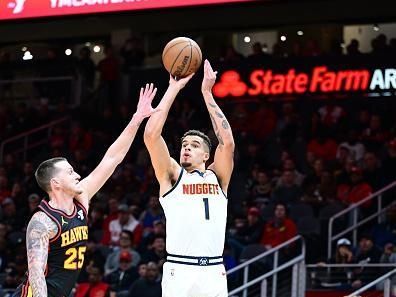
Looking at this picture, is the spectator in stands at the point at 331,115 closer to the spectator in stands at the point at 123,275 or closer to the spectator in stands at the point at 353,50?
the spectator in stands at the point at 353,50

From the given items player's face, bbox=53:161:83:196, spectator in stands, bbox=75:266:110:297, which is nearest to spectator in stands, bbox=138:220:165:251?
spectator in stands, bbox=75:266:110:297

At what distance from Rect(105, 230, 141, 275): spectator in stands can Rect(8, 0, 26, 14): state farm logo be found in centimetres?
381

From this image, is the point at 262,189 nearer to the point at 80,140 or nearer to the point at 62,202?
the point at 80,140

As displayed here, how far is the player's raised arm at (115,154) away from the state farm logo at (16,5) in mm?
7439

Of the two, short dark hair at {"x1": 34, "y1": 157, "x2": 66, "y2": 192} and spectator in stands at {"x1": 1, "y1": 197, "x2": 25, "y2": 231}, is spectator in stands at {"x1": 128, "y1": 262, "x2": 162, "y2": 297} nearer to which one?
spectator in stands at {"x1": 1, "y1": 197, "x2": 25, "y2": 231}

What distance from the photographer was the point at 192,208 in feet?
29.8

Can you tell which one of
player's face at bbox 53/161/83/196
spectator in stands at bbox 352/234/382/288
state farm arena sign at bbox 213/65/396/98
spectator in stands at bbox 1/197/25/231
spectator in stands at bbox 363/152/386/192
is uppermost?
state farm arena sign at bbox 213/65/396/98

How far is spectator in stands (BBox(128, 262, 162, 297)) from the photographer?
1540cm

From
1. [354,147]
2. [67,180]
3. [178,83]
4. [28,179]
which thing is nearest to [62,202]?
[67,180]

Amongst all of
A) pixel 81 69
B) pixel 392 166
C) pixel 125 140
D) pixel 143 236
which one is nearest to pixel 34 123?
pixel 81 69

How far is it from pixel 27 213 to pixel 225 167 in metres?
10.4

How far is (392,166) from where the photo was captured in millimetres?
17094

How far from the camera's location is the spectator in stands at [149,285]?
15.4m

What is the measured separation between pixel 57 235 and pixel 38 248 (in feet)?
0.87
